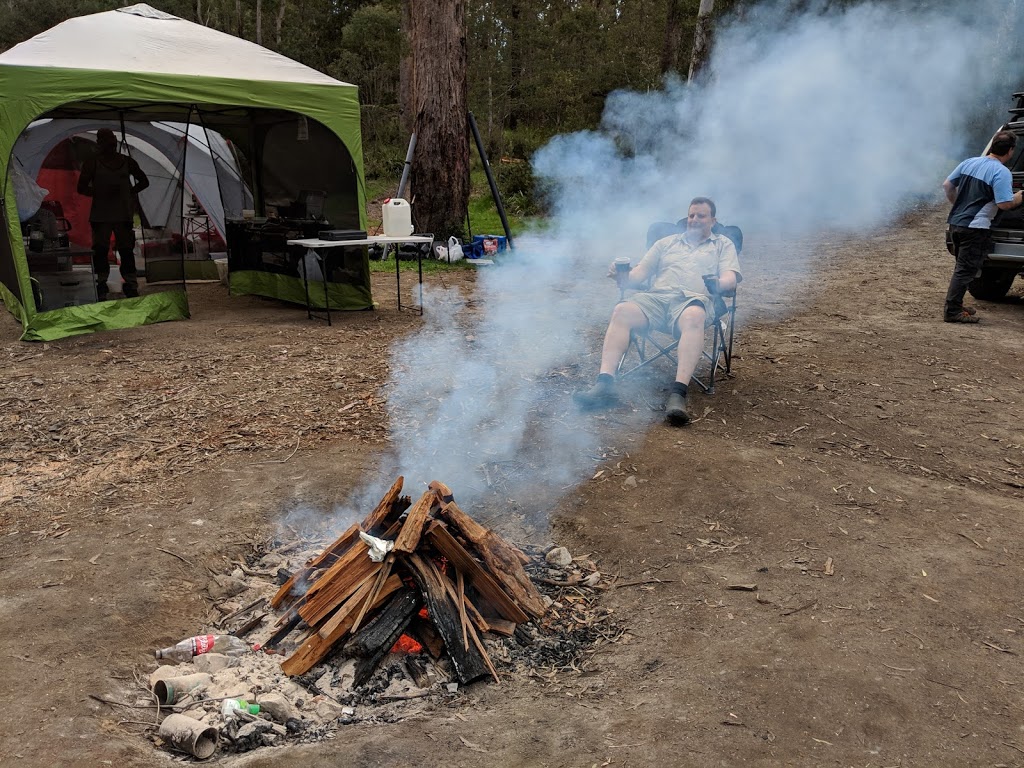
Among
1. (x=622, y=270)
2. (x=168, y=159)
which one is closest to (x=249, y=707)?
(x=622, y=270)

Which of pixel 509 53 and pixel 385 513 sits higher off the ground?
pixel 509 53

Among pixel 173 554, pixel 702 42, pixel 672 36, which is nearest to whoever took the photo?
pixel 173 554

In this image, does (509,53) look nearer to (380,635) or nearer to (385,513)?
(385,513)

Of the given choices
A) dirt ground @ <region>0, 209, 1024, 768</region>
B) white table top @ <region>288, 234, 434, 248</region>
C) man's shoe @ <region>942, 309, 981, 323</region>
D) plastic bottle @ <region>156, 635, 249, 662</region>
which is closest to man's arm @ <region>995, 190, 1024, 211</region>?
man's shoe @ <region>942, 309, 981, 323</region>

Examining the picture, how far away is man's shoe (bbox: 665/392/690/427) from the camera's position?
4297 millimetres

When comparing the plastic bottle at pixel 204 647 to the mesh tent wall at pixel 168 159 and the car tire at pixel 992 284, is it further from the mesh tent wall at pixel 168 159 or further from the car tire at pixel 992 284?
the car tire at pixel 992 284

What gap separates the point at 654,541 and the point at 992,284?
6.36 m

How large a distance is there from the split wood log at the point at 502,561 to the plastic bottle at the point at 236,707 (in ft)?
3.03

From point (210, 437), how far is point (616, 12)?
2641cm

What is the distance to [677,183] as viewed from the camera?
887cm

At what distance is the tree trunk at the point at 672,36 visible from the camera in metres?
18.1

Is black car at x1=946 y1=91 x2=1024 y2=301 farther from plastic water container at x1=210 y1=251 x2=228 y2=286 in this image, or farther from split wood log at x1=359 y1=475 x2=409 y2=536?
plastic water container at x1=210 y1=251 x2=228 y2=286

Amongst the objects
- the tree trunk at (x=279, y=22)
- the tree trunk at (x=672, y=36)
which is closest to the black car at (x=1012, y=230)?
the tree trunk at (x=672, y=36)

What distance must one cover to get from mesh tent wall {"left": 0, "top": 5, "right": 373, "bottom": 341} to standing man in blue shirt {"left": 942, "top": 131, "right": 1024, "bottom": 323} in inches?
213
